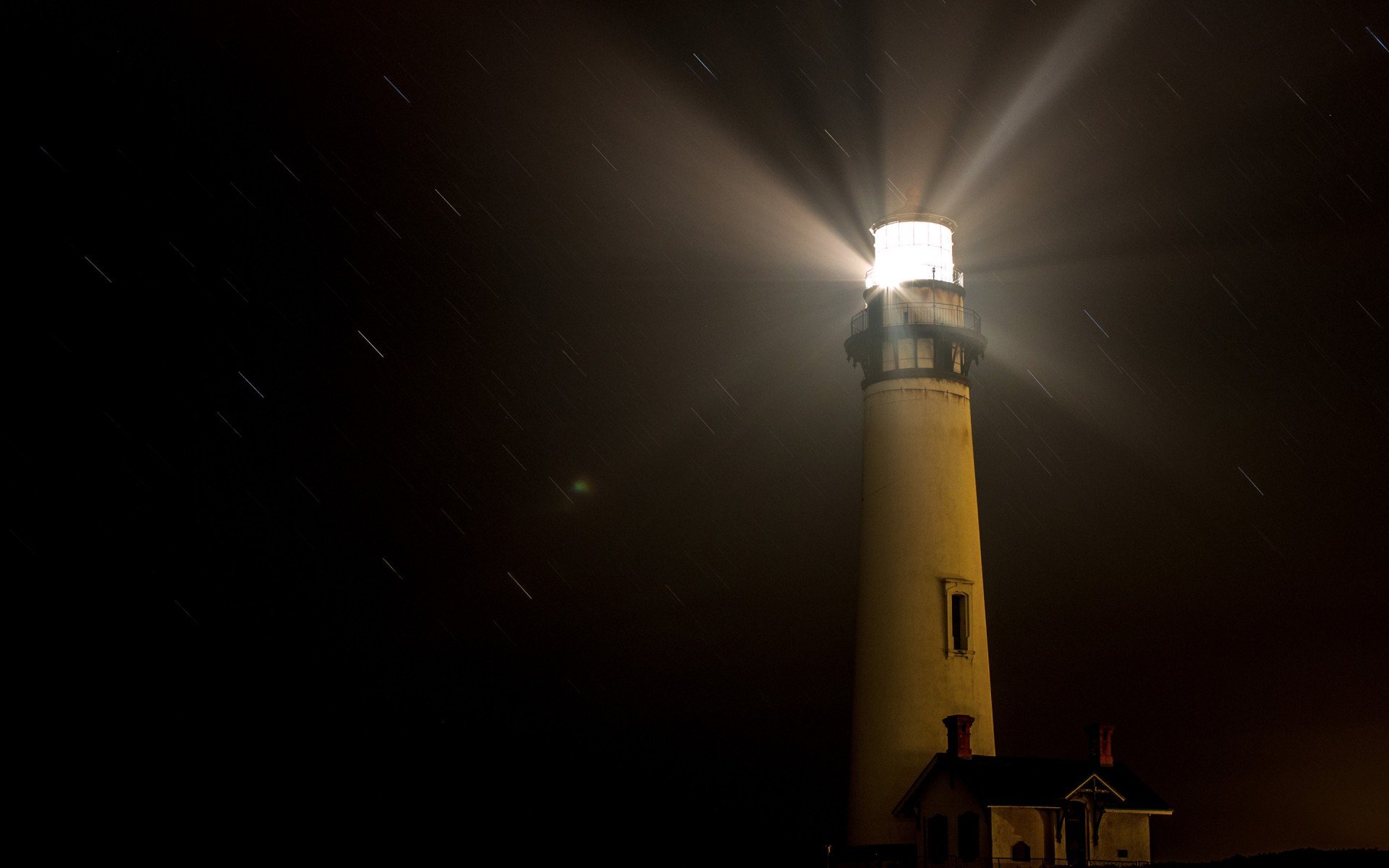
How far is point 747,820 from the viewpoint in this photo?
4406 centimetres

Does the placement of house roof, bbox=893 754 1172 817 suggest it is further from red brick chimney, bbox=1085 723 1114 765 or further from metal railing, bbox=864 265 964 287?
metal railing, bbox=864 265 964 287

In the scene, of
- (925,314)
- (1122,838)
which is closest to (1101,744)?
(1122,838)

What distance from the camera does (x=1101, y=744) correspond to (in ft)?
93.6

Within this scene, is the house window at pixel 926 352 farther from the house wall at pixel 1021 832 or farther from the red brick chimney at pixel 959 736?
the house wall at pixel 1021 832

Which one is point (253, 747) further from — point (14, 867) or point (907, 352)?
point (907, 352)

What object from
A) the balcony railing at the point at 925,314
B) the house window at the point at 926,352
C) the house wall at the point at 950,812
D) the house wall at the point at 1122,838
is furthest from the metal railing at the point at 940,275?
the house wall at the point at 1122,838

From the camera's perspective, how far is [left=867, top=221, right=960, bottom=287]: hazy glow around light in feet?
105

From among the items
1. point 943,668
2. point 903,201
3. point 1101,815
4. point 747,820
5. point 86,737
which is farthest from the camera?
point 86,737

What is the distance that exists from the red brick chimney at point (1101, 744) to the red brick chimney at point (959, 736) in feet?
8.43

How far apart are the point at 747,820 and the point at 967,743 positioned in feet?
57.3

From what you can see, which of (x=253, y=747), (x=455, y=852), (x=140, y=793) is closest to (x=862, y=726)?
(x=455, y=852)

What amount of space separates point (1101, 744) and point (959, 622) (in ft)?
12.2

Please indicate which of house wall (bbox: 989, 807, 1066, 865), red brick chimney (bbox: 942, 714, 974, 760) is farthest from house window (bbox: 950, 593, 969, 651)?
house wall (bbox: 989, 807, 1066, 865)

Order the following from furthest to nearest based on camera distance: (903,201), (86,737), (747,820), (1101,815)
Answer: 1. (86,737)
2. (747,820)
3. (903,201)
4. (1101,815)
